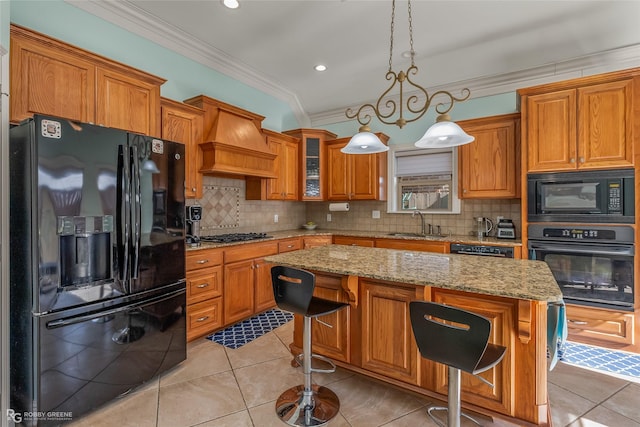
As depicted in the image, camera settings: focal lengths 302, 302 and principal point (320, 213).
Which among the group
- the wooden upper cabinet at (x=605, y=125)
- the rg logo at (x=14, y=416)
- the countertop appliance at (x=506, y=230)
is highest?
the wooden upper cabinet at (x=605, y=125)

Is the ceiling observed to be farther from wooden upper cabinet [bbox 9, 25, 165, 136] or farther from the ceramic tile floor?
the ceramic tile floor

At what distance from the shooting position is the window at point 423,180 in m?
4.27

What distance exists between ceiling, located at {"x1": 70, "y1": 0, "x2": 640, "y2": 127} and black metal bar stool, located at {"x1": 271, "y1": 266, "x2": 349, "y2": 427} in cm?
241

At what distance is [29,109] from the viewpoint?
1.96 m

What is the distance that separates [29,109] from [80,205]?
0.78m

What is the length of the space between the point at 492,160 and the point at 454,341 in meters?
3.03

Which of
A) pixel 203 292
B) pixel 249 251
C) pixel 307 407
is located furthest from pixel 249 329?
pixel 307 407

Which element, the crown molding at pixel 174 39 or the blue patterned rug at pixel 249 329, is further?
the blue patterned rug at pixel 249 329

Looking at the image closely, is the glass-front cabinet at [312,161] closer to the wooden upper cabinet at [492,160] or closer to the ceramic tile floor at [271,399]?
the wooden upper cabinet at [492,160]

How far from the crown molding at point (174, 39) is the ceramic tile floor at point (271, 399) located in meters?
3.16

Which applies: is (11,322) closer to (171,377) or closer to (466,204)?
(171,377)

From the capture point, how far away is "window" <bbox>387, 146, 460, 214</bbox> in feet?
14.0

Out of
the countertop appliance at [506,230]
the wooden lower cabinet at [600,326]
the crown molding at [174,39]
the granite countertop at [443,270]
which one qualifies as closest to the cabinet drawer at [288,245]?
the granite countertop at [443,270]

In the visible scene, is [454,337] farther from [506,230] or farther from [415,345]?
[506,230]
